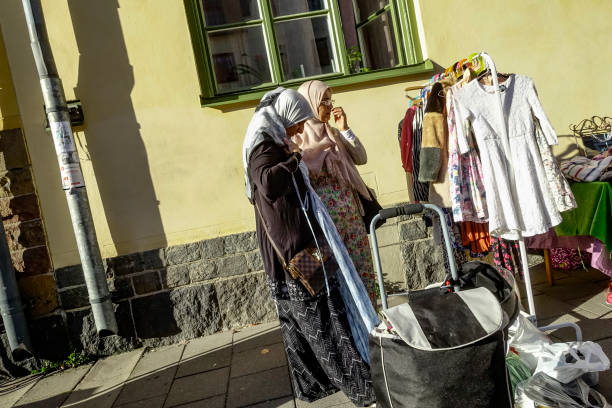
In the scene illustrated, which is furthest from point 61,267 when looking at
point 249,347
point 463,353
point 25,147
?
point 463,353

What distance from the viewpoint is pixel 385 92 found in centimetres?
485

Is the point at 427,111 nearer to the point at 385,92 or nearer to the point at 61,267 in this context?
the point at 385,92

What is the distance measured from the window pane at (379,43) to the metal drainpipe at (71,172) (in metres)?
3.09

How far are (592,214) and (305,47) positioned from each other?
3101mm

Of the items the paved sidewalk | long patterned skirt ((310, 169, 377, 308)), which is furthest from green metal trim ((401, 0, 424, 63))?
the paved sidewalk

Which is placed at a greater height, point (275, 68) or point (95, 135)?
point (275, 68)

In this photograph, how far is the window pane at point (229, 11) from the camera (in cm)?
484

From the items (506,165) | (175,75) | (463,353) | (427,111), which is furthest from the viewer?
(175,75)

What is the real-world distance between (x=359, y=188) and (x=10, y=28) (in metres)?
3.46

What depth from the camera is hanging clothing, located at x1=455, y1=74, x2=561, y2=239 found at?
338 cm

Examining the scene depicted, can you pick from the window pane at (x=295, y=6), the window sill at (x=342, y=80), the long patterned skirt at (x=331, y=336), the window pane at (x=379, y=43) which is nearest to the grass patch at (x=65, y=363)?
the long patterned skirt at (x=331, y=336)

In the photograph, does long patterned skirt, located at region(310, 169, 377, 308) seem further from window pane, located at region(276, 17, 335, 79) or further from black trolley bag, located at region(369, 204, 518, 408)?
window pane, located at region(276, 17, 335, 79)

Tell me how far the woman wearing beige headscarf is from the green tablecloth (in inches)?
70.2

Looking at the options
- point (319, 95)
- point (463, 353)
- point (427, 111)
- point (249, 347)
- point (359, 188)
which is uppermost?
point (319, 95)
